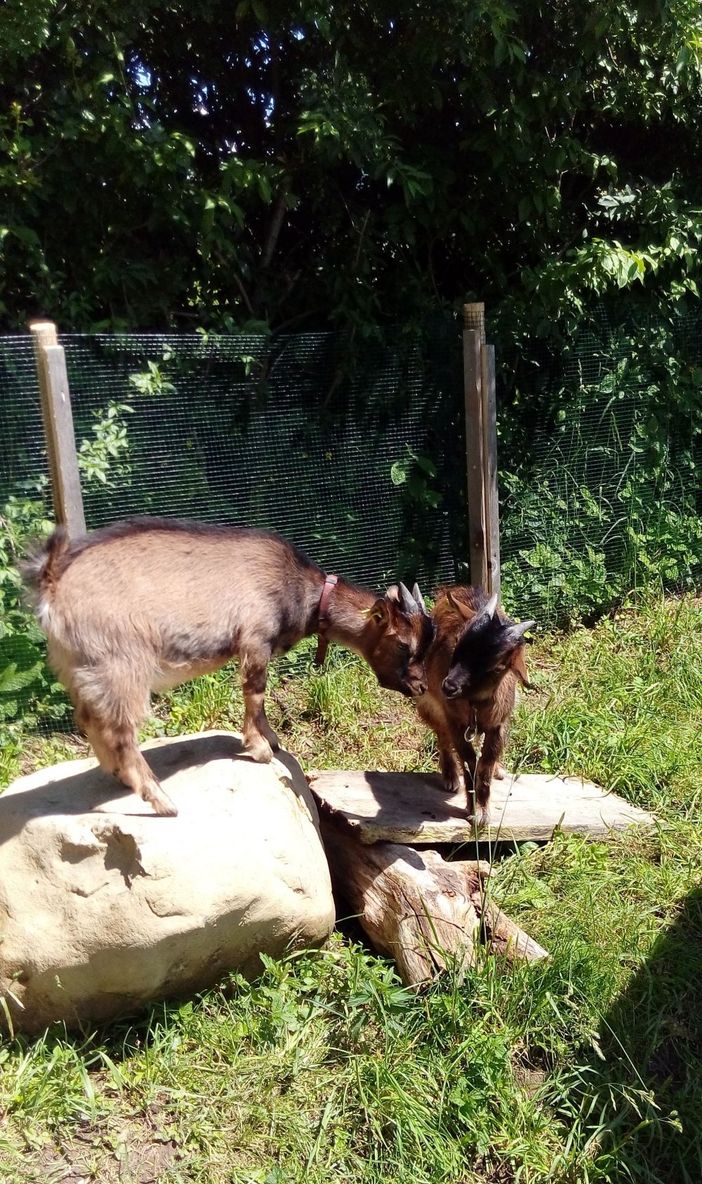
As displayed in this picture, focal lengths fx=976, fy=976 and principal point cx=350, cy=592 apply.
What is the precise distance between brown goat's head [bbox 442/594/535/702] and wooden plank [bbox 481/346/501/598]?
5.71 ft

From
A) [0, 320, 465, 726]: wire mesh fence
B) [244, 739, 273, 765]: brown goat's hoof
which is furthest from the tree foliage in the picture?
[244, 739, 273, 765]: brown goat's hoof

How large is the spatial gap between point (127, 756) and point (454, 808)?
5.52 ft

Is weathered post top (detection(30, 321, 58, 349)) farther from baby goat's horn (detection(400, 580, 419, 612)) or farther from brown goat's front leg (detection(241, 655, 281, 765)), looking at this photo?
baby goat's horn (detection(400, 580, 419, 612))

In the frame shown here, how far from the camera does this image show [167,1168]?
3.21 metres

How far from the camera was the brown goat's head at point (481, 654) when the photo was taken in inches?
175

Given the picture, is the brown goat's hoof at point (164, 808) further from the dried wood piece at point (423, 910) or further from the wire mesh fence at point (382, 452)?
the wire mesh fence at point (382, 452)

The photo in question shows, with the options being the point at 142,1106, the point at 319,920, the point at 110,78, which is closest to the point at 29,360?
the point at 110,78

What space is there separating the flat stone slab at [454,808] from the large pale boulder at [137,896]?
20.8 inches

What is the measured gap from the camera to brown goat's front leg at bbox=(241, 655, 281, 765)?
13.8 feet

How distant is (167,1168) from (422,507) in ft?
14.2

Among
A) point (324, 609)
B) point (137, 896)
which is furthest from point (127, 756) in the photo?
point (324, 609)

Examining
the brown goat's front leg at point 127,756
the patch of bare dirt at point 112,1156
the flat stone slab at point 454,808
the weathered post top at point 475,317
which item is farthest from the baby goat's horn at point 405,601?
the patch of bare dirt at point 112,1156

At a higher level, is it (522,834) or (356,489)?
(356,489)

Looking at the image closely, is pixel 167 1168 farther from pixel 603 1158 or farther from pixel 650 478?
pixel 650 478
